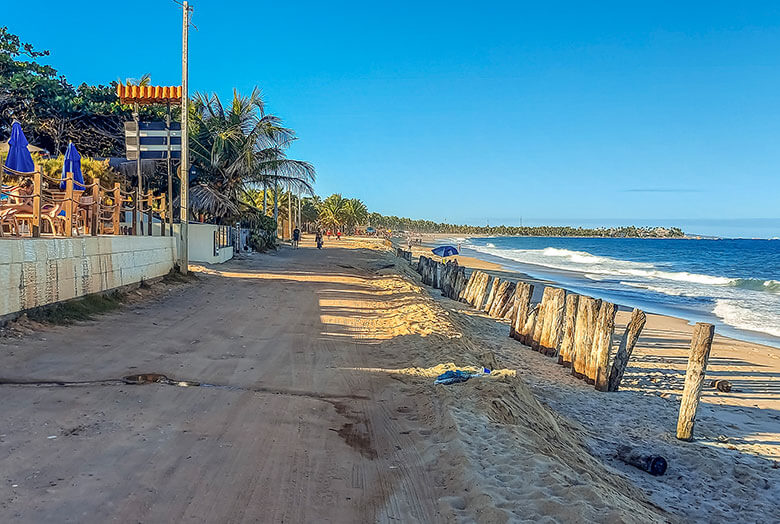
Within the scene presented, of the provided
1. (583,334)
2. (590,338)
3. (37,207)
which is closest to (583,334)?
(583,334)

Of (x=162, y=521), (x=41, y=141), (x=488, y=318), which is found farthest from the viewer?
(x=41, y=141)

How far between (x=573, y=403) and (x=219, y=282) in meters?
11.3

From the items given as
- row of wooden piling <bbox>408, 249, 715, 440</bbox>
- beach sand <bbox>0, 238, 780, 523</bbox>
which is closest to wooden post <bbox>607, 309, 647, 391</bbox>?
row of wooden piling <bbox>408, 249, 715, 440</bbox>

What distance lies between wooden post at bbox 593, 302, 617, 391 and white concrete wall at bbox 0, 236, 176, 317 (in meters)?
9.27

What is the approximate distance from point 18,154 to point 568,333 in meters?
11.8

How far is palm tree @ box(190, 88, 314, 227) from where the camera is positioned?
2795cm

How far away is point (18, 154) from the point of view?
11680 mm

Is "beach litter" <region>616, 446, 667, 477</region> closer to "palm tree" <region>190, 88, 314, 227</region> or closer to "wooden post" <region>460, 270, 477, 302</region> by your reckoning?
"wooden post" <region>460, 270, 477, 302</region>

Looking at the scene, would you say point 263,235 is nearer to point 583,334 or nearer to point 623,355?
point 583,334

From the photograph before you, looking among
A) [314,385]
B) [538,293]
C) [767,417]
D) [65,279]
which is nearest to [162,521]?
[314,385]

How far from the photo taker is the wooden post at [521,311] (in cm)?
1385

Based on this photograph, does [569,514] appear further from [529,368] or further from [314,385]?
[529,368]

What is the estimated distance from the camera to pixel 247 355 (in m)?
8.16

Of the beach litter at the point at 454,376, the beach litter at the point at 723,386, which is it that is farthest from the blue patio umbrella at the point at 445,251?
the beach litter at the point at 454,376
